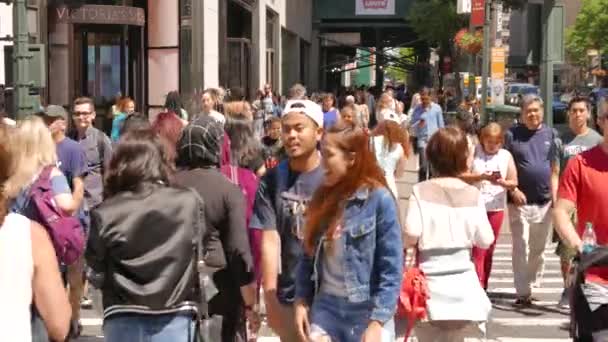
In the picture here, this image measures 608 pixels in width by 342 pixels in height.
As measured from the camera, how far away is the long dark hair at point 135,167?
17.4 feet

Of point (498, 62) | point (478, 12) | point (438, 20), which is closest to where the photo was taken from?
point (498, 62)

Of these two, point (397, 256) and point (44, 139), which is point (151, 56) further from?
point (397, 256)

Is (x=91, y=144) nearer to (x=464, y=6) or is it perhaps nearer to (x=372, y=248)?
(x=372, y=248)

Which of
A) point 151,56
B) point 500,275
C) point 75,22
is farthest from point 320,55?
point 500,275

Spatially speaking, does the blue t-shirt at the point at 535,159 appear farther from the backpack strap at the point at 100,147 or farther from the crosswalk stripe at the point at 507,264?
the backpack strap at the point at 100,147

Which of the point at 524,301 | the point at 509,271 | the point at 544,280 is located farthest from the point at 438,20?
the point at 524,301

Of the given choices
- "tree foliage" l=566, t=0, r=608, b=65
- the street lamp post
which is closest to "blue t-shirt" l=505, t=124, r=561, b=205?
the street lamp post

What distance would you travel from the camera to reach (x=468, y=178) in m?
7.13

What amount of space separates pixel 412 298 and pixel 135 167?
191 cm

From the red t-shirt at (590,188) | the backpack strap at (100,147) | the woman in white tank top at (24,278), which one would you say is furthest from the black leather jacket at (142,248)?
the backpack strap at (100,147)

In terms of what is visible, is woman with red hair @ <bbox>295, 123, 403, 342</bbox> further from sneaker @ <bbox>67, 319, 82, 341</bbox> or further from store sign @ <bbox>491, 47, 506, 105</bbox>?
store sign @ <bbox>491, 47, 506, 105</bbox>

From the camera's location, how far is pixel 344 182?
5.28m

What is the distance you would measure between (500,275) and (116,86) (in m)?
12.4

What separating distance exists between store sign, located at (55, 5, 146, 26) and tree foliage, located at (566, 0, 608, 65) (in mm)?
63106
